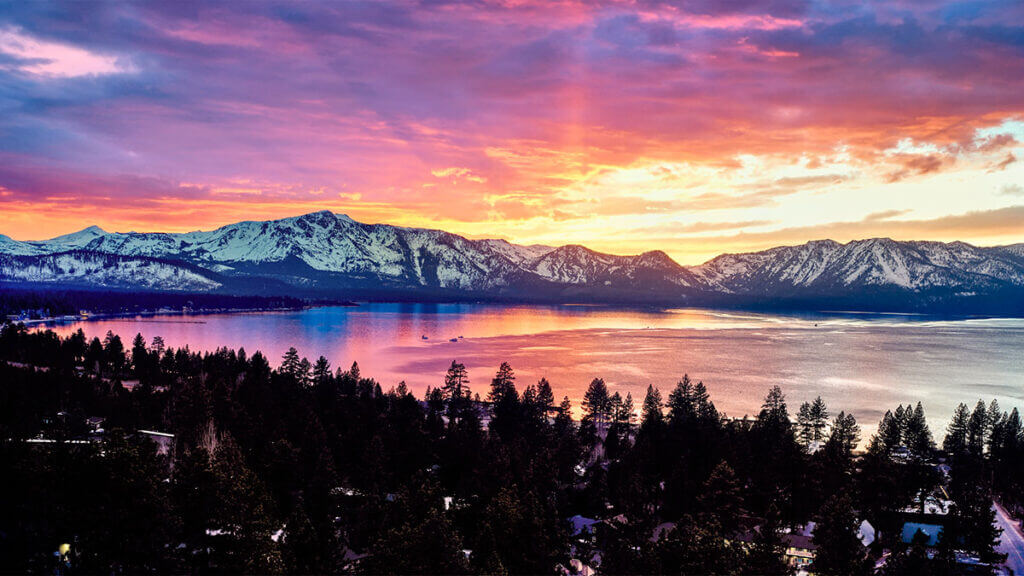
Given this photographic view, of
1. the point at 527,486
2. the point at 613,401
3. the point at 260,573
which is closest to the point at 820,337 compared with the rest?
the point at 613,401

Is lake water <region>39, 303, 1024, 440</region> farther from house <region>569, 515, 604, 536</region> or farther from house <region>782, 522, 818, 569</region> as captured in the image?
house <region>569, 515, 604, 536</region>

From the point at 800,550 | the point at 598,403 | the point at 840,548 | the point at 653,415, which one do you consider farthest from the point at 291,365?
the point at 840,548

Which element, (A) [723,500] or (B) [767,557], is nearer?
(B) [767,557]

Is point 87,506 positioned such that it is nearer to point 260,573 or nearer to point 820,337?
point 260,573

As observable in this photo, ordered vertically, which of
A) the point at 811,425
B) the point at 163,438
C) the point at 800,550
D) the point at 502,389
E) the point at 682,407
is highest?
the point at 163,438

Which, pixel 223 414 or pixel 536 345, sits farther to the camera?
pixel 536 345

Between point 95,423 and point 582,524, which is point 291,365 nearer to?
point 95,423

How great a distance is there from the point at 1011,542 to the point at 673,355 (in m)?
83.3

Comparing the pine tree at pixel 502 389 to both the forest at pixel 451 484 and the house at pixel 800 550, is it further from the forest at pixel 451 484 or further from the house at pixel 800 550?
the house at pixel 800 550

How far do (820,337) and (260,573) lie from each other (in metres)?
175

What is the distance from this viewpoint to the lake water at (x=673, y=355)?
271 ft

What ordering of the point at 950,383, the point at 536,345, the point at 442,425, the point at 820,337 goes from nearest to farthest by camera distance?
1. the point at 442,425
2. the point at 950,383
3. the point at 536,345
4. the point at 820,337

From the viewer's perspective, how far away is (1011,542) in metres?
35.8

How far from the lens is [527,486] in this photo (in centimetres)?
3409
